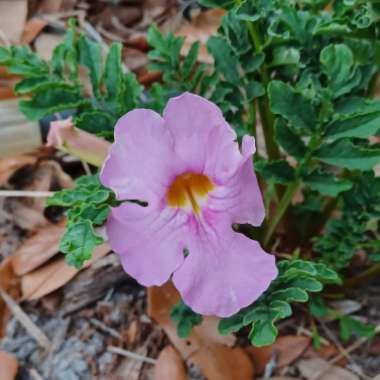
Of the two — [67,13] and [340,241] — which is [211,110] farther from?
[67,13]

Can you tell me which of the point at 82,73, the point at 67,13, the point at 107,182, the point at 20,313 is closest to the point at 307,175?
the point at 107,182

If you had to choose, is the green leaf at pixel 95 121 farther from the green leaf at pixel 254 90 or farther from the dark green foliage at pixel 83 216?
the green leaf at pixel 254 90

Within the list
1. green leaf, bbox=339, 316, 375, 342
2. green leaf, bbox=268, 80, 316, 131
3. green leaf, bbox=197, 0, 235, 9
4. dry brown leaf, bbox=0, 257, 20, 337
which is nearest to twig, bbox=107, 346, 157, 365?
dry brown leaf, bbox=0, 257, 20, 337

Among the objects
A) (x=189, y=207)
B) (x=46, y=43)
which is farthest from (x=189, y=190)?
(x=46, y=43)

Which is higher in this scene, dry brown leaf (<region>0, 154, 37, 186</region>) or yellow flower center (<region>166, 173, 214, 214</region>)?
yellow flower center (<region>166, 173, 214, 214</region>)

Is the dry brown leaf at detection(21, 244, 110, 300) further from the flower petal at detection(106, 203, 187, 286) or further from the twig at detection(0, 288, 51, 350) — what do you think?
the flower petal at detection(106, 203, 187, 286)

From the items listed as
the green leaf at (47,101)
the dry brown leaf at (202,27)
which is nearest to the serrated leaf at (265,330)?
the green leaf at (47,101)
